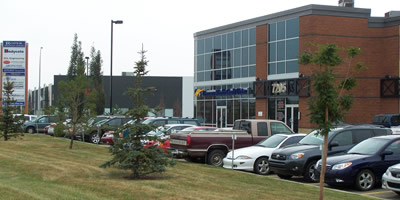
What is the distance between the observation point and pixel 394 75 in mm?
36312

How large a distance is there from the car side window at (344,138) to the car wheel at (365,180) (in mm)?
2496

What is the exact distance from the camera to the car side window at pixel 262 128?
818 inches

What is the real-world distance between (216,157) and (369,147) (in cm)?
655

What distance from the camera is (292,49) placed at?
37.1 metres

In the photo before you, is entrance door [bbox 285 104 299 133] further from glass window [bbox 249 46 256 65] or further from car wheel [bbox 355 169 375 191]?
car wheel [bbox 355 169 375 191]

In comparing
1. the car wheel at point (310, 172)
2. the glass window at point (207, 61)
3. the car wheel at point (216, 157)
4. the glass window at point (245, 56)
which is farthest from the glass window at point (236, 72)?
the car wheel at point (310, 172)

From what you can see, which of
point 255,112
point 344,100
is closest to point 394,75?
point 255,112

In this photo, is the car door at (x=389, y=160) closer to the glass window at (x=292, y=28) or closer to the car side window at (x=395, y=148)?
the car side window at (x=395, y=148)

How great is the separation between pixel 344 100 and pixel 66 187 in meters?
6.23

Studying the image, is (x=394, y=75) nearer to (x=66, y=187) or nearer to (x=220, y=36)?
(x=220, y=36)

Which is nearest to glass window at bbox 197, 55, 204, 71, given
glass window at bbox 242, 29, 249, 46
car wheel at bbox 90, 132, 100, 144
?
glass window at bbox 242, 29, 249, 46

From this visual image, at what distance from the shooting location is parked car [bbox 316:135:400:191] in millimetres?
13688

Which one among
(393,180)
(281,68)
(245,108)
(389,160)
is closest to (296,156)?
(389,160)

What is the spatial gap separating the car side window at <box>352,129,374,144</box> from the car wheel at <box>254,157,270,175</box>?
308cm
